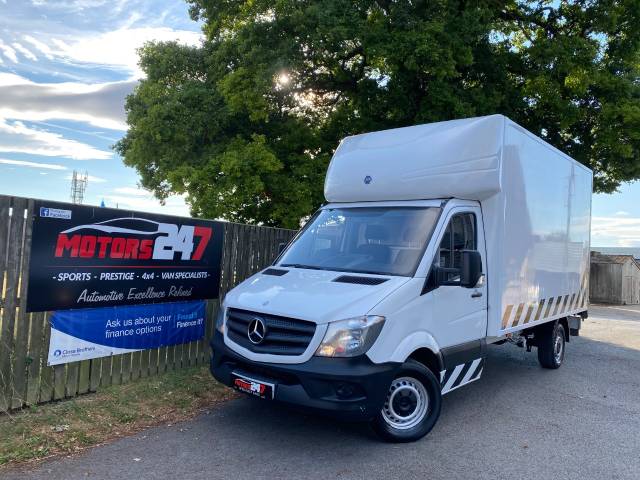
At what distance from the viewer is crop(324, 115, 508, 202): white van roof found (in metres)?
5.80

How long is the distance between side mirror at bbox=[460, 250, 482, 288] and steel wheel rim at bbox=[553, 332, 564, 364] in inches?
163

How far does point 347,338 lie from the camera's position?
4.41m

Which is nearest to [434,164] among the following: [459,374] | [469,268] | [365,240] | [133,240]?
[365,240]

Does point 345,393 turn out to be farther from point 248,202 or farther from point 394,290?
point 248,202

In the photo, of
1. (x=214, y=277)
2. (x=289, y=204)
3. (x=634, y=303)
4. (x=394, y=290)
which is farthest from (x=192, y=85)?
(x=634, y=303)

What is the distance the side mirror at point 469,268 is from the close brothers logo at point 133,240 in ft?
12.6

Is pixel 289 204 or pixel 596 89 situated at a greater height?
pixel 596 89

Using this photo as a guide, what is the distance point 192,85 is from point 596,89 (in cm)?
1248

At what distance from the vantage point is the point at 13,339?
5.20 meters

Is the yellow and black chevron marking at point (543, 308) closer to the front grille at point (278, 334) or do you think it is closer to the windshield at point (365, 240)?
the windshield at point (365, 240)

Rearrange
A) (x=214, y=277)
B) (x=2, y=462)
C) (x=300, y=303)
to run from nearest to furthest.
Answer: (x=2, y=462) < (x=300, y=303) < (x=214, y=277)

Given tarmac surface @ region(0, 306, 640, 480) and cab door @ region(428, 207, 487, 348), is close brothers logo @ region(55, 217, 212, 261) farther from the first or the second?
cab door @ region(428, 207, 487, 348)

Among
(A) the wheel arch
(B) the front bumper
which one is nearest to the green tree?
(A) the wheel arch

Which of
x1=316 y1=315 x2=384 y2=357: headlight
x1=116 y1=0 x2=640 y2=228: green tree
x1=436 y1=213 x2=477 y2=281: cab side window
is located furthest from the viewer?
x1=116 y1=0 x2=640 y2=228: green tree
